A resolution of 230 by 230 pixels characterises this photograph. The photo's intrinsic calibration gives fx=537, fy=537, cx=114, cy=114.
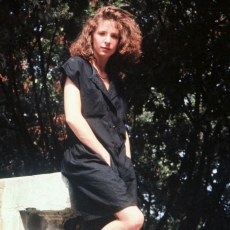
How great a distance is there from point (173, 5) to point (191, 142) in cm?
324

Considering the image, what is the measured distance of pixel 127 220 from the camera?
2766 mm

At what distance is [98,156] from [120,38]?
0.82 metres

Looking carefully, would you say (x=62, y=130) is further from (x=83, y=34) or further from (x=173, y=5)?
(x=83, y=34)

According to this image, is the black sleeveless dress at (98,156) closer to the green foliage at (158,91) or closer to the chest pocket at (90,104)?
the chest pocket at (90,104)

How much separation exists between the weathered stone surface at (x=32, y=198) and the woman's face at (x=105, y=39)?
2.54 feet

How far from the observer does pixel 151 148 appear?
13.2 metres

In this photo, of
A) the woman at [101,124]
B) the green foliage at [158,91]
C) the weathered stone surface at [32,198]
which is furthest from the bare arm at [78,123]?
the green foliage at [158,91]

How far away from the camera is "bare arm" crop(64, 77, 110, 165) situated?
2926mm

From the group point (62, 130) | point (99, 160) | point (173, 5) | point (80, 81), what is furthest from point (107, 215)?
point (62, 130)

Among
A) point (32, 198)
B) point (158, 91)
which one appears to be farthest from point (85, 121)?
point (158, 91)

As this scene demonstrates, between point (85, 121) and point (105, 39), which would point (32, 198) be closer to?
point (85, 121)

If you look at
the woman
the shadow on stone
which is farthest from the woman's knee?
the shadow on stone

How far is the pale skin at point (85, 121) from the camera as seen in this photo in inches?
109

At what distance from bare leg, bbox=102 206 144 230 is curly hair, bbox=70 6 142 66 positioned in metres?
0.98
